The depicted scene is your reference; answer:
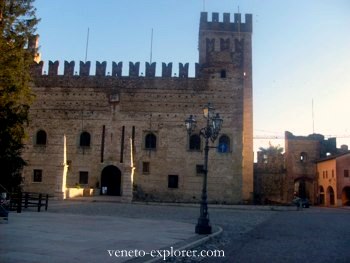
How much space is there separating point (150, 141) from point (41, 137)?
8413 millimetres

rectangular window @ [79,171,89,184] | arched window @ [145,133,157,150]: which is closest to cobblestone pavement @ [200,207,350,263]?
arched window @ [145,133,157,150]

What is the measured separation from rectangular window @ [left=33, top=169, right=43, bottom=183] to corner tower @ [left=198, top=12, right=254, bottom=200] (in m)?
14.3

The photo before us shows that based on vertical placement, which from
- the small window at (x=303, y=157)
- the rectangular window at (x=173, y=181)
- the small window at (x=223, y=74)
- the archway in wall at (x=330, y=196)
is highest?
the small window at (x=223, y=74)

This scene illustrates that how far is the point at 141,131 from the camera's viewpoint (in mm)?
30125

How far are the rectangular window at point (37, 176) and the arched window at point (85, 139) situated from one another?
370cm

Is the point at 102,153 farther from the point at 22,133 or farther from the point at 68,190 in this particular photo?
the point at 22,133

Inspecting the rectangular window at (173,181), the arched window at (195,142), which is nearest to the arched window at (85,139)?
the rectangular window at (173,181)

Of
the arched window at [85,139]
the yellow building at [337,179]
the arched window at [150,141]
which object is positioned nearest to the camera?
the arched window at [150,141]

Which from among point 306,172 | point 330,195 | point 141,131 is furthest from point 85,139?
point 330,195

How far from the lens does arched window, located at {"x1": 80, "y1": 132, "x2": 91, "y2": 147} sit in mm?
30375

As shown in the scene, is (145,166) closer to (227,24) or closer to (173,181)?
(173,181)

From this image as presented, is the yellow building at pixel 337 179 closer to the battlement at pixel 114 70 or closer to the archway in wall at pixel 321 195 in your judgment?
the archway in wall at pixel 321 195

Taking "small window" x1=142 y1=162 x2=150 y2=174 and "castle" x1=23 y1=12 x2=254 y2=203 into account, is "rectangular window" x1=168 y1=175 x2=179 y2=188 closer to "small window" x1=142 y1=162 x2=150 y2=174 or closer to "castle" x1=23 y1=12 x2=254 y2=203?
"castle" x1=23 y1=12 x2=254 y2=203

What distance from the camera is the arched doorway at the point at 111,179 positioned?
30047 mm
